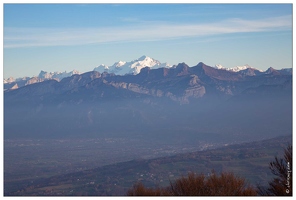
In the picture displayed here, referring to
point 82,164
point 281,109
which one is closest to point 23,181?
point 82,164

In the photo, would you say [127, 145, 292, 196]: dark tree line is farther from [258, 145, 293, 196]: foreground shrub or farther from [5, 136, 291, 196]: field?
[5, 136, 291, 196]: field

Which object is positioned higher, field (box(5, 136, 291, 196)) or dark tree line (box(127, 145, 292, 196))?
dark tree line (box(127, 145, 292, 196))

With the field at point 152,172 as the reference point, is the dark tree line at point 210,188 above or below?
above

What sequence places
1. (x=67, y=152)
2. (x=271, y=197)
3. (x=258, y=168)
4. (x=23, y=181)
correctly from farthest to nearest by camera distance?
1. (x=67, y=152)
2. (x=23, y=181)
3. (x=258, y=168)
4. (x=271, y=197)

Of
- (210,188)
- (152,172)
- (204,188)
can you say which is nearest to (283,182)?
(210,188)

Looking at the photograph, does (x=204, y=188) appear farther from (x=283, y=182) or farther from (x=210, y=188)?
(x=283, y=182)

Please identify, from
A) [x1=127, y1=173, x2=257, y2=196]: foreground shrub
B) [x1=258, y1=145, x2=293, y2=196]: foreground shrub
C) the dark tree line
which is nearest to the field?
[x1=258, y1=145, x2=293, y2=196]: foreground shrub

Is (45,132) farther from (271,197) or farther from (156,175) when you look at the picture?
(271,197)

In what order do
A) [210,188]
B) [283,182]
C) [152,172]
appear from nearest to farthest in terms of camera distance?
[210,188] < [283,182] < [152,172]

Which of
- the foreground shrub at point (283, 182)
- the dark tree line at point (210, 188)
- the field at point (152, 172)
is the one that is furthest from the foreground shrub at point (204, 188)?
the field at point (152, 172)

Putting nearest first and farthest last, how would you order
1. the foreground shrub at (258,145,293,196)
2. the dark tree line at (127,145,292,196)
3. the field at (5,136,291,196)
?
the dark tree line at (127,145,292,196)
the foreground shrub at (258,145,293,196)
the field at (5,136,291,196)

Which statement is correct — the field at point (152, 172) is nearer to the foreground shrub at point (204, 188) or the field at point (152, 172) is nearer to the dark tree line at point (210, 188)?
the dark tree line at point (210, 188)
